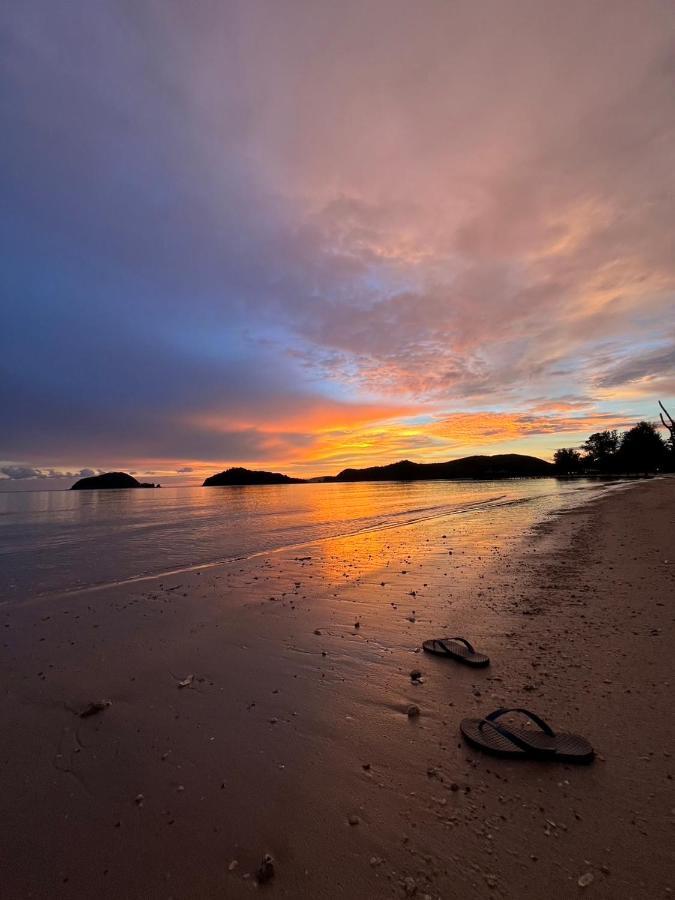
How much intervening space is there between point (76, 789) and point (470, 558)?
11.7m

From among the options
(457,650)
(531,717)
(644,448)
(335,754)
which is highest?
(644,448)

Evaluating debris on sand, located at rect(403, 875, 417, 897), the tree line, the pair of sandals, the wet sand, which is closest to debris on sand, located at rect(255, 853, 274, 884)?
the wet sand

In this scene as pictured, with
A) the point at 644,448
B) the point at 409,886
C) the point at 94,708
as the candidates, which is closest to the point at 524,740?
the point at 409,886

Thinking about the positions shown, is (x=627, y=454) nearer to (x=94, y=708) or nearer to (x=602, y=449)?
(x=602, y=449)

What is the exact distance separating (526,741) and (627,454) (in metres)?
135

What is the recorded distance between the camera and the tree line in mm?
103750

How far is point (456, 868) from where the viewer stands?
2623 millimetres

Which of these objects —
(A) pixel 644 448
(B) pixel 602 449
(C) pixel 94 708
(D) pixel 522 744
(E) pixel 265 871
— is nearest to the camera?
(E) pixel 265 871

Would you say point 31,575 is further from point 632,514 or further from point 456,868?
point 632,514

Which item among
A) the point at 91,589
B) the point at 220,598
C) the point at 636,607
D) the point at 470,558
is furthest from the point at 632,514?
the point at 91,589

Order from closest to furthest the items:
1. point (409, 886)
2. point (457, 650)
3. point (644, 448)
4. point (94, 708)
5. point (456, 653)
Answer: point (409, 886) → point (94, 708) → point (456, 653) → point (457, 650) → point (644, 448)

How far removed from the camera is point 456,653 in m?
5.77

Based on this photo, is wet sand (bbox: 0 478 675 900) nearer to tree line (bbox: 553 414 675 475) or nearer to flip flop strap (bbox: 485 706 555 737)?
flip flop strap (bbox: 485 706 555 737)

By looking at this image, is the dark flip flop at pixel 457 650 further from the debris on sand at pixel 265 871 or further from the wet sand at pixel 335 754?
the debris on sand at pixel 265 871
